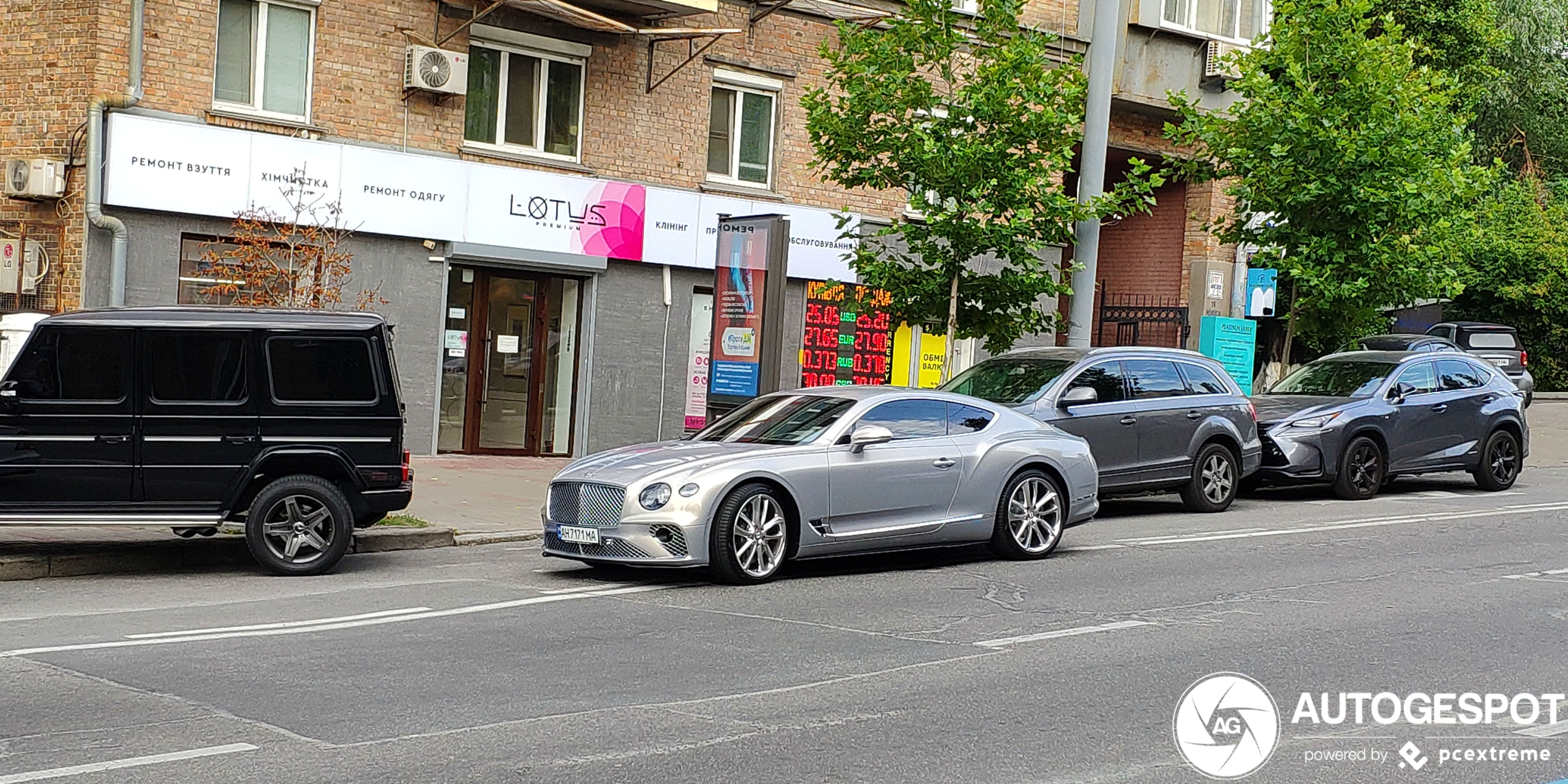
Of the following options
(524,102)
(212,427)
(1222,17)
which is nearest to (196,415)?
(212,427)

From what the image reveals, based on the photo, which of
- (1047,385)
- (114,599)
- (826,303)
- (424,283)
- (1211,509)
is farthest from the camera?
(826,303)

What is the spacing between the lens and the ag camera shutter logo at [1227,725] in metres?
6.47

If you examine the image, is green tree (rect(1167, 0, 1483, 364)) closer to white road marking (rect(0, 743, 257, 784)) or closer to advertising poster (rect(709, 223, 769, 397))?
advertising poster (rect(709, 223, 769, 397))

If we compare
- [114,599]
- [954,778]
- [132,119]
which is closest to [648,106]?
[132,119]

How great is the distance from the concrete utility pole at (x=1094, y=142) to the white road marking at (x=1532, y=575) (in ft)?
22.4

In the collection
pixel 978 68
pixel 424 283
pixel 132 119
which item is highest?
pixel 978 68

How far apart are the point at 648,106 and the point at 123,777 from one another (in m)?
15.8

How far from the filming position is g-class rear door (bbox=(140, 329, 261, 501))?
11.3 metres

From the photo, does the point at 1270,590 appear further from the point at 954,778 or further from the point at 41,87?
the point at 41,87

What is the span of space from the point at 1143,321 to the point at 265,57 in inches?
650

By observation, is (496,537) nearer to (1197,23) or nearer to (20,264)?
(20,264)

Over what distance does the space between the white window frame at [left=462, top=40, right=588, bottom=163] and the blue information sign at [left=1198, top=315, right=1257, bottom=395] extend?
12.4 meters

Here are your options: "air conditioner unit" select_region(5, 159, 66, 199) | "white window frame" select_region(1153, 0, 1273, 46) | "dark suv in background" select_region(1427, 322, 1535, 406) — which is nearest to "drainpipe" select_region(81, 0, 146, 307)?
"air conditioner unit" select_region(5, 159, 66, 199)

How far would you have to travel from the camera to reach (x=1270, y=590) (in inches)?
435
